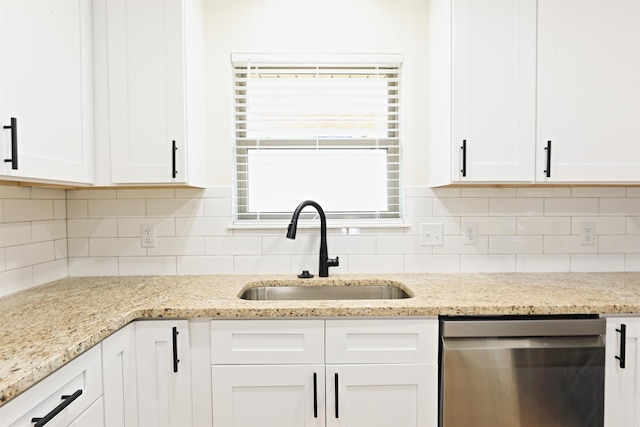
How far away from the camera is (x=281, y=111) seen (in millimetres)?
1946

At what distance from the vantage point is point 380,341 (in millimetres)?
1336

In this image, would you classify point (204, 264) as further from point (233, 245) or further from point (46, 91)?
point (46, 91)

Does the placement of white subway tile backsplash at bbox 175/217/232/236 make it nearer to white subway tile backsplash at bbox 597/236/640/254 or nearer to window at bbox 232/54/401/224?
window at bbox 232/54/401/224

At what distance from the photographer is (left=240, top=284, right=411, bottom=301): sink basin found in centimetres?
179

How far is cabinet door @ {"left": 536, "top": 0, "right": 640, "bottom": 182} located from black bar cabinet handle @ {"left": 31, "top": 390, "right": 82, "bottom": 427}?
1.91 meters

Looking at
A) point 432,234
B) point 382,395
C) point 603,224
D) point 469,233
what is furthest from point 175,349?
point 603,224

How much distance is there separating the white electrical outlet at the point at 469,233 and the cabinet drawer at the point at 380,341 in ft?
2.46

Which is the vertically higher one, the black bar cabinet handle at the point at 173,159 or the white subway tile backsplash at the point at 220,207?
the black bar cabinet handle at the point at 173,159

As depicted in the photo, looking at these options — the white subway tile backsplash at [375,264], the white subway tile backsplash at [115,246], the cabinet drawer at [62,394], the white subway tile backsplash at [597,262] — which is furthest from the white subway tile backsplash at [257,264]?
the white subway tile backsplash at [597,262]

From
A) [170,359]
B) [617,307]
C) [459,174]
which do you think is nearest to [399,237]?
[459,174]

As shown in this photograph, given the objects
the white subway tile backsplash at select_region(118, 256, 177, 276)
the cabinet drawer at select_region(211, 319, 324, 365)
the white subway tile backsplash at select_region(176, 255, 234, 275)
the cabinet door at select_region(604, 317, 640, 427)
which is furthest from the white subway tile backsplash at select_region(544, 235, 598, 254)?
the white subway tile backsplash at select_region(118, 256, 177, 276)

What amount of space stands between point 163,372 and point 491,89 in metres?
1.79

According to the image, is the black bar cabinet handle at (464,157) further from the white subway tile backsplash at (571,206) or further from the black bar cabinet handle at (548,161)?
the white subway tile backsplash at (571,206)

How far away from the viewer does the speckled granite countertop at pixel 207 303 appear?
965 millimetres
